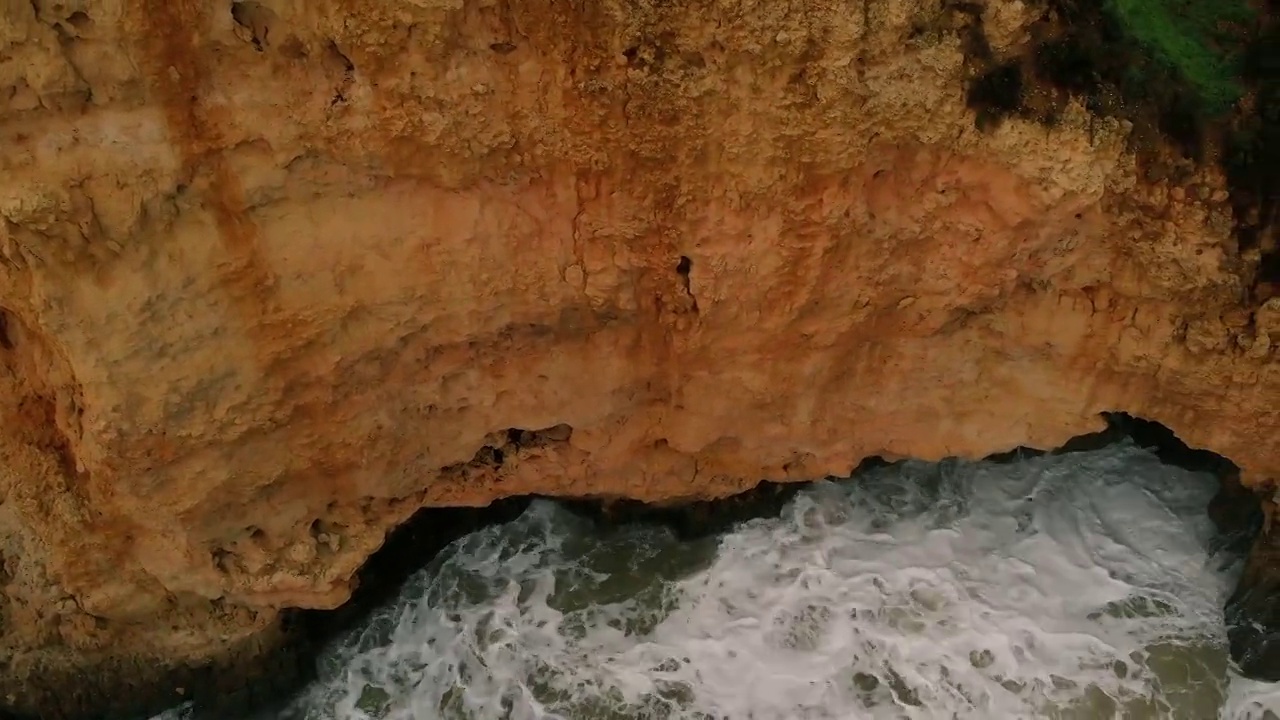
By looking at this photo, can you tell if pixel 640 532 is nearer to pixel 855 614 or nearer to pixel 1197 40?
pixel 855 614

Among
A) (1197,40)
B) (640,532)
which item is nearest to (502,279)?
(640,532)

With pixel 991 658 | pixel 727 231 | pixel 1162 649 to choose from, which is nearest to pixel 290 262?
pixel 727 231

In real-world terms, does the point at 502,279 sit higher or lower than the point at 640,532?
higher

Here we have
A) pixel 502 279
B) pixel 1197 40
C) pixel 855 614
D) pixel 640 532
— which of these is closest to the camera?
pixel 1197 40

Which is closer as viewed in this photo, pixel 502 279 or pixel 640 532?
pixel 502 279

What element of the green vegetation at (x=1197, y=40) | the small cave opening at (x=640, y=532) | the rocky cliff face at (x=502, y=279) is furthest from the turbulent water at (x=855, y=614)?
the green vegetation at (x=1197, y=40)

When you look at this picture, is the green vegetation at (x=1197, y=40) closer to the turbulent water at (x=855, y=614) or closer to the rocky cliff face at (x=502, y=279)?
the rocky cliff face at (x=502, y=279)

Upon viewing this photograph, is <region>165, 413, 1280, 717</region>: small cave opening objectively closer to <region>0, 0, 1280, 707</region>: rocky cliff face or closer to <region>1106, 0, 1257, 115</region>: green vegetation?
<region>0, 0, 1280, 707</region>: rocky cliff face
